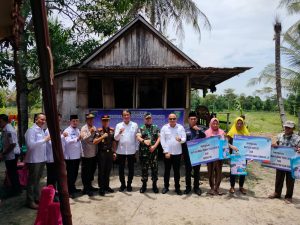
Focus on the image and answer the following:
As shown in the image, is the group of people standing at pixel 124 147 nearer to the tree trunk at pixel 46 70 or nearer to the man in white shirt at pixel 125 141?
the man in white shirt at pixel 125 141

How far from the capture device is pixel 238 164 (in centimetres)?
700

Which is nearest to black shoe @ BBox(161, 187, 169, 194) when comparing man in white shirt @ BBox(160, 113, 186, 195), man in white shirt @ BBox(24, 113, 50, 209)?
man in white shirt @ BBox(160, 113, 186, 195)

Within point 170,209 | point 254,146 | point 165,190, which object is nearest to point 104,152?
point 165,190

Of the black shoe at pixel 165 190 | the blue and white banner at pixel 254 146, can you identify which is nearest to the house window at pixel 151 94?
the black shoe at pixel 165 190

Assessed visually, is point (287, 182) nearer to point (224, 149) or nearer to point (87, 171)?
point (224, 149)

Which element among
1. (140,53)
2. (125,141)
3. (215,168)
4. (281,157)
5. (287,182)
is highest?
(140,53)

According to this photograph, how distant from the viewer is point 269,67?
20.3 m

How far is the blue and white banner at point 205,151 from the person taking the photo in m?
6.89

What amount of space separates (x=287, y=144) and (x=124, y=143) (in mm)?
3711

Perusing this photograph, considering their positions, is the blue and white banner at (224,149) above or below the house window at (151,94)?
below

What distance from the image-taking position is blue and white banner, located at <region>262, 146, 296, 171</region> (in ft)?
21.6

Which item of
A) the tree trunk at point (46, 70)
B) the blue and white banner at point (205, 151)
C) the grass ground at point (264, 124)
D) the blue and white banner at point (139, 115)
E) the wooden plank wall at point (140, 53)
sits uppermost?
the wooden plank wall at point (140, 53)

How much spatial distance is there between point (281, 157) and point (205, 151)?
5.48ft

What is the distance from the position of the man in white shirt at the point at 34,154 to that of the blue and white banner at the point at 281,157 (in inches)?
195
